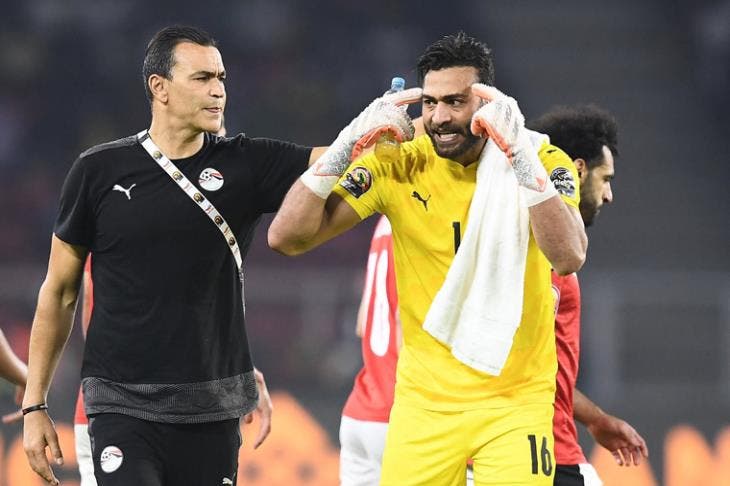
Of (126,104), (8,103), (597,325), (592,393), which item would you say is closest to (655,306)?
(597,325)

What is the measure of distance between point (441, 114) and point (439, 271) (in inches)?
18.7

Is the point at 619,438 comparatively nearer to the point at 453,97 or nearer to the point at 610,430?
the point at 610,430

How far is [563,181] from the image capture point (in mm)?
3633

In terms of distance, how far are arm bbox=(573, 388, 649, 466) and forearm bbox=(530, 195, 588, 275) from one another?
43.6 inches

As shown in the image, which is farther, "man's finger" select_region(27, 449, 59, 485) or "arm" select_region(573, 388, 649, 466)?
"arm" select_region(573, 388, 649, 466)

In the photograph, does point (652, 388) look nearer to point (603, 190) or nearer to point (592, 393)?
point (592, 393)

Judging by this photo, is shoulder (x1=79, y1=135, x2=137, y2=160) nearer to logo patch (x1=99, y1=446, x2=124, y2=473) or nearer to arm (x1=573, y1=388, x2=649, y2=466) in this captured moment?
logo patch (x1=99, y1=446, x2=124, y2=473)

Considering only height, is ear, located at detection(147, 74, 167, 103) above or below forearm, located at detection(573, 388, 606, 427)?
above

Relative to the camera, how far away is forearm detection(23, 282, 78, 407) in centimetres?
387

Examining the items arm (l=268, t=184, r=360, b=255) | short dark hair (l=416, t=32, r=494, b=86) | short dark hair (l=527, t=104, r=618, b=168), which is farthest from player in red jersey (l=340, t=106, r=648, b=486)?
arm (l=268, t=184, r=360, b=255)

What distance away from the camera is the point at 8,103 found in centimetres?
1341

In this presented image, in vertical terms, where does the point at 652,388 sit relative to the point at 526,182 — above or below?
below

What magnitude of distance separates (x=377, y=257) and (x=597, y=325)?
19.2ft

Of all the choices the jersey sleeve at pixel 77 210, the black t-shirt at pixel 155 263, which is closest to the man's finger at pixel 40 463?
the black t-shirt at pixel 155 263
